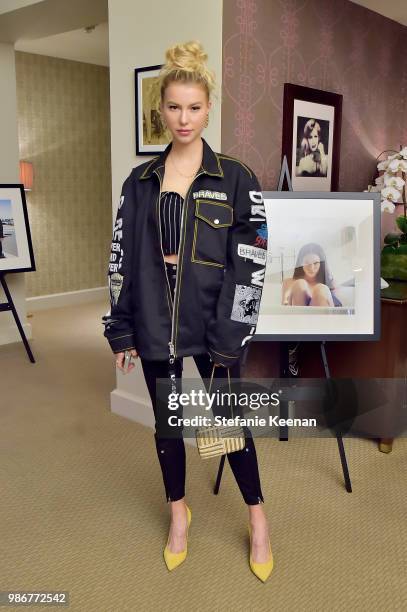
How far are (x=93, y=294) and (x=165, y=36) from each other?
4112mm

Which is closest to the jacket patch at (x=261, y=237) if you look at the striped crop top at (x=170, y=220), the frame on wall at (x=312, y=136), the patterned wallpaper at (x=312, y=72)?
the striped crop top at (x=170, y=220)

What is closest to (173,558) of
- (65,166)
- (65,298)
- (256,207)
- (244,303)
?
(244,303)

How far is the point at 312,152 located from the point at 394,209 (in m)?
→ 0.50

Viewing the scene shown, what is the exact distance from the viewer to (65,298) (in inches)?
246

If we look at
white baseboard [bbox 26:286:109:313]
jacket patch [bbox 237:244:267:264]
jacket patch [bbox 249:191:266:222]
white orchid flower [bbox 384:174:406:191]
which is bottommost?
white baseboard [bbox 26:286:109:313]

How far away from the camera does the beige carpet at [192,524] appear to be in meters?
1.83

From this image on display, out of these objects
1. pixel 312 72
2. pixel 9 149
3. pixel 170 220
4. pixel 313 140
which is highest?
pixel 312 72

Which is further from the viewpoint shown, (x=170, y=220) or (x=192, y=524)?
(x=192, y=524)

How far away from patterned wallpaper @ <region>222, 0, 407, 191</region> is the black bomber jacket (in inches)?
37.7

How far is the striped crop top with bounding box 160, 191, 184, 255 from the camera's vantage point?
68.7 inches

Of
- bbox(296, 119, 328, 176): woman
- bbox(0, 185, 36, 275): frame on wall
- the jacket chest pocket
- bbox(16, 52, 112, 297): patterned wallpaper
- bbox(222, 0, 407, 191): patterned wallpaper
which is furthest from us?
bbox(16, 52, 112, 297): patterned wallpaper

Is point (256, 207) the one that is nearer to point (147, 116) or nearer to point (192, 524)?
point (192, 524)

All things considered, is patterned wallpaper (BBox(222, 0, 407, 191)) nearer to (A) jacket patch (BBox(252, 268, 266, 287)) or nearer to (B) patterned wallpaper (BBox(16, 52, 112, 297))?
(A) jacket patch (BBox(252, 268, 266, 287))
